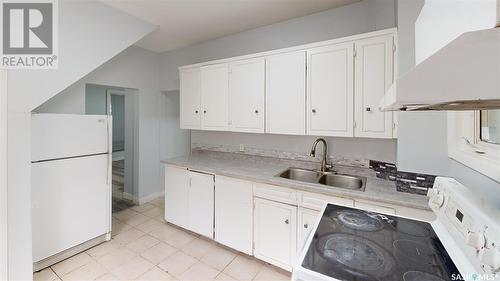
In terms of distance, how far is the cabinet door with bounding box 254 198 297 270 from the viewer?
1883 millimetres

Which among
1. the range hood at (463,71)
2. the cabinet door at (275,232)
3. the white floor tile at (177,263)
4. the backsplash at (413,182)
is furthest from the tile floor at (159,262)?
the range hood at (463,71)

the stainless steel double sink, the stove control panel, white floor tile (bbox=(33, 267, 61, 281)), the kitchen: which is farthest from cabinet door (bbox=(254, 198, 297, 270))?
white floor tile (bbox=(33, 267, 61, 281))

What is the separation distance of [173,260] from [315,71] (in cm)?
239

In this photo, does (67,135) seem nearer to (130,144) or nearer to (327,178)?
(130,144)

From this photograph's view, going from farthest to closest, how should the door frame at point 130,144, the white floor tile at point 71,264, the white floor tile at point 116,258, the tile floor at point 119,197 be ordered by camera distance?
the door frame at point 130,144
the tile floor at point 119,197
the white floor tile at point 116,258
the white floor tile at point 71,264

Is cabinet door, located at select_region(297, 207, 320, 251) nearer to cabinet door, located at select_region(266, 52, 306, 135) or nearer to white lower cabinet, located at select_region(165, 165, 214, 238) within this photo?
cabinet door, located at select_region(266, 52, 306, 135)

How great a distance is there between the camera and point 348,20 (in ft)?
7.25

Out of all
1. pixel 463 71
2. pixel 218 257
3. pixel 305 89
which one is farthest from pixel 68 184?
pixel 463 71

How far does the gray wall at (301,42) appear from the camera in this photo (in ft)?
6.79

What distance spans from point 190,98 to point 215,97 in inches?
18.0

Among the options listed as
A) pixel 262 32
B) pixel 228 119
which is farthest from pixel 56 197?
pixel 262 32

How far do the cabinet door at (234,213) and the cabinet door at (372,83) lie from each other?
1.21 metres

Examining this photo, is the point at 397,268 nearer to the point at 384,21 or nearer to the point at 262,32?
the point at 384,21

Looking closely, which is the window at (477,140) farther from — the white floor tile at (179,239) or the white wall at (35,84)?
the white wall at (35,84)
